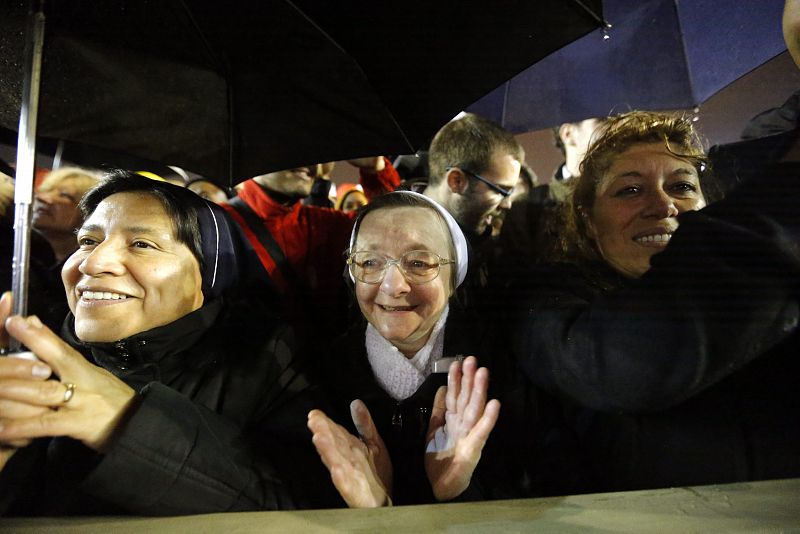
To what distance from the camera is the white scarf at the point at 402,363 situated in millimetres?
1442

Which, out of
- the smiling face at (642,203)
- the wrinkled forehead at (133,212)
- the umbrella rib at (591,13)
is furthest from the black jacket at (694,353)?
the wrinkled forehead at (133,212)

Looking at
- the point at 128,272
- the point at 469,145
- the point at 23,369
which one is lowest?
the point at 23,369

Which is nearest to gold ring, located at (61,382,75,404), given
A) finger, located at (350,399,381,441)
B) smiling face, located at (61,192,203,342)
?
smiling face, located at (61,192,203,342)

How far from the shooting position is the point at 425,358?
1455 millimetres

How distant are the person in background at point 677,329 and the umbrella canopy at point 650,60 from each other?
31 centimetres

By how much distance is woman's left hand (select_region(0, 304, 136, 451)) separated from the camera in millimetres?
1001

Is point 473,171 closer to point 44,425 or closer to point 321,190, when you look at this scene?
point 321,190

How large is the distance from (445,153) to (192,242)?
3.69 ft

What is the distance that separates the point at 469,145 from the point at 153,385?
149 centimetres

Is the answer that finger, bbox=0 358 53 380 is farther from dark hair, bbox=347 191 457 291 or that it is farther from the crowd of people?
dark hair, bbox=347 191 457 291

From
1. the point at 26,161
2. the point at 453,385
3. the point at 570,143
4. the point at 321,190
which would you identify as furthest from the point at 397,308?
the point at 570,143

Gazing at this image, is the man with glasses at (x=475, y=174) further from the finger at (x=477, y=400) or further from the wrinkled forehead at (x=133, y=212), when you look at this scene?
the wrinkled forehead at (x=133, y=212)

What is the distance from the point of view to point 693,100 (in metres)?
1.80

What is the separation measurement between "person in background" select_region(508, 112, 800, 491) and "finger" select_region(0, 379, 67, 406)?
1139mm
